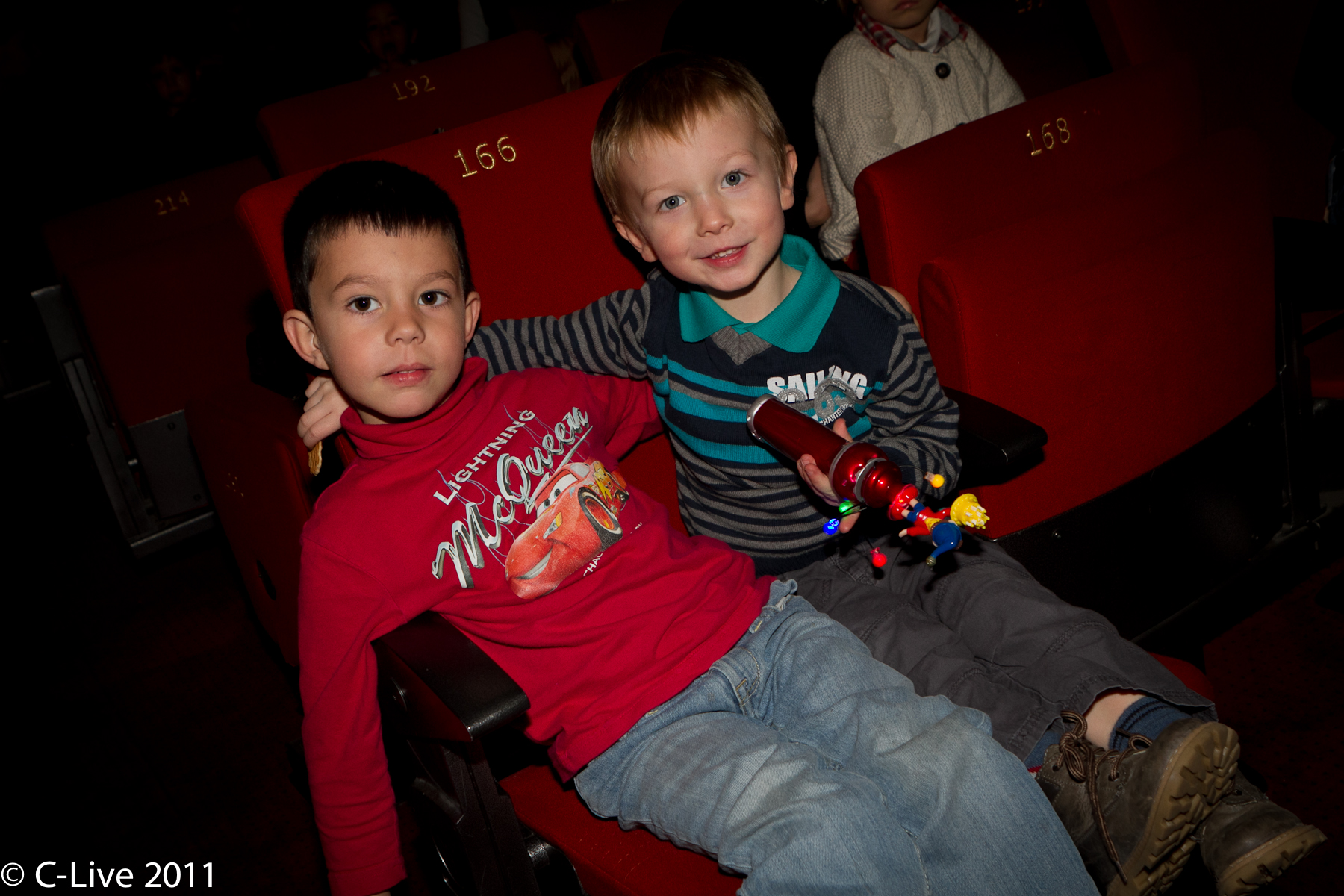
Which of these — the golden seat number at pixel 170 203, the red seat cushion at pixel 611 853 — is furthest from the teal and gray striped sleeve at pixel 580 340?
the golden seat number at pixel 170 203

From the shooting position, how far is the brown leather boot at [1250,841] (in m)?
0.82

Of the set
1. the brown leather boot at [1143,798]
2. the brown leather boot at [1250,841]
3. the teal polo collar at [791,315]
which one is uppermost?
the teal polo collar at [791,315]

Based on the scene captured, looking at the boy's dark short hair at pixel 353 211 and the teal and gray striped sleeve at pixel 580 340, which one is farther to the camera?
the teal and gray striped sleeve at pixel 580 340

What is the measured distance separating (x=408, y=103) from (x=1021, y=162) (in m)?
1.42

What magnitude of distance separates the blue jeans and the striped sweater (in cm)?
19

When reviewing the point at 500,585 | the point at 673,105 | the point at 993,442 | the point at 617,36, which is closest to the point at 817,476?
the point at 993,442

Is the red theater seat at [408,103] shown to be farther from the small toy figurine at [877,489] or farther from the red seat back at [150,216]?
the small toy figurine at [877,489]

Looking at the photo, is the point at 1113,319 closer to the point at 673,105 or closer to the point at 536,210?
the point at 673,105

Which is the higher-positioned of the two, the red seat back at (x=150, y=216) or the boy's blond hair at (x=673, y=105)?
the red seat back at (x=150, y=216)

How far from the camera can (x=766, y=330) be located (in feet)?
3.58

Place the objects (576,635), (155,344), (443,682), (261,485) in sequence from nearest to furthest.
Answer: (443,682), (576,635), (261,485), (155,344)

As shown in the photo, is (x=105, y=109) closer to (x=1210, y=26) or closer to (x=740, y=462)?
(x=740, y=462)

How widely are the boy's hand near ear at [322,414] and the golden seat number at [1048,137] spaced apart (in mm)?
1021

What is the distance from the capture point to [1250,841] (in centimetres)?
83
